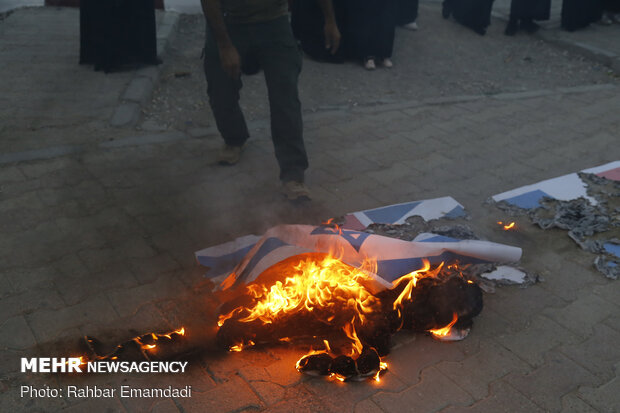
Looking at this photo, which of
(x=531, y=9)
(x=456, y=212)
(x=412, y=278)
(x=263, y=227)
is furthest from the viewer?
(x=531, y=9)

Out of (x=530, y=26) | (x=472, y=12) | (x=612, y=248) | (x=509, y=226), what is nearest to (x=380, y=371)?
(x=509, y=226)

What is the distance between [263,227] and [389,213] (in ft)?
3.20

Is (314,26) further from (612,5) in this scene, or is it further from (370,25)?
(612,5)

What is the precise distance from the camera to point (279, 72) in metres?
4.56

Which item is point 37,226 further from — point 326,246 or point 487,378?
point 487,378

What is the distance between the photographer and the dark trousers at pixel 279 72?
4.54 meters

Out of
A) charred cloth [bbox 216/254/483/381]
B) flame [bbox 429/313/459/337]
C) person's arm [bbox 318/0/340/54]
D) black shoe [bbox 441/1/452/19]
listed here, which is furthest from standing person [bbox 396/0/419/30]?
flame [bbox 429/313/459/337]

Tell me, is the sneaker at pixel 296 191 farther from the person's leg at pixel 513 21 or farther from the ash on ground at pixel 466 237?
the person's leg at pixel 513 21

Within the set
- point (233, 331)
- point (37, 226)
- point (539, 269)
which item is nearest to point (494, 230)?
point (539, 269)

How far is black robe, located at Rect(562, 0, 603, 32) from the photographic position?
1026cm

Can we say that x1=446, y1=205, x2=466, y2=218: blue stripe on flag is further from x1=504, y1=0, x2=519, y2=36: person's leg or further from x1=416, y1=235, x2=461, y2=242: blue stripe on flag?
x1=504, y1=0, x2=519, y2=36: person's leg

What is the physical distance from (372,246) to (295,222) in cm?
98

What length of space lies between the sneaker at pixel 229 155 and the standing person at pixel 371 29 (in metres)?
3.75

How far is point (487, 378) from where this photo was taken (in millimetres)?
2871
